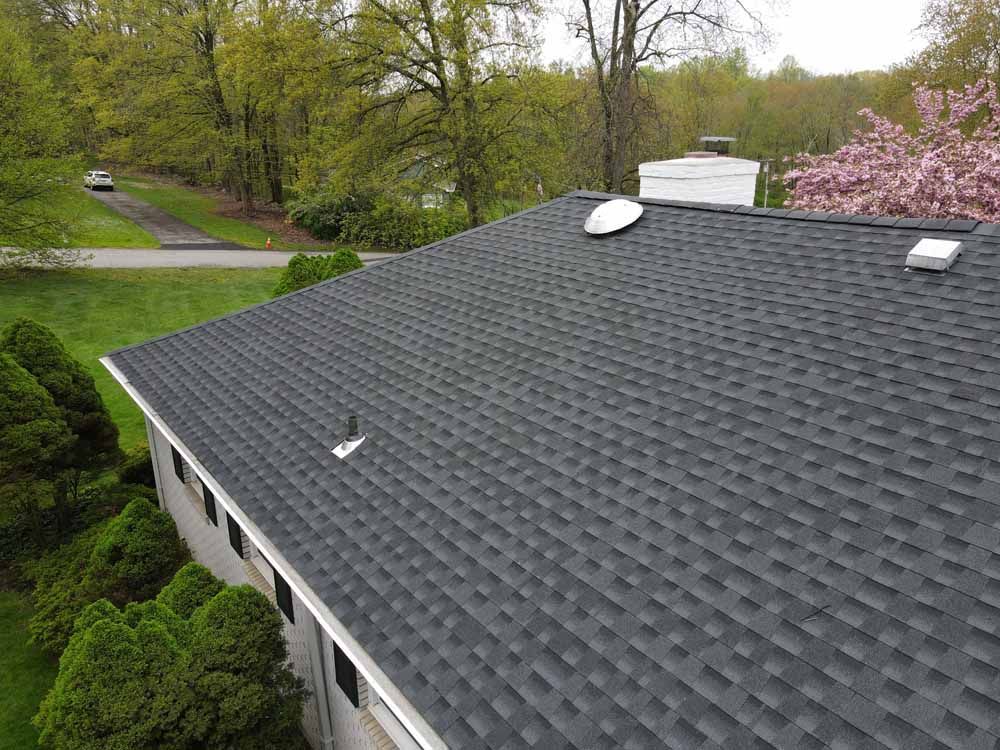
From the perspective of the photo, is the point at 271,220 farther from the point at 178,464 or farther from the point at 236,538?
the point at 236,538

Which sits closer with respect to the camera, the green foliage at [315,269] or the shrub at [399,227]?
the green foliage at [315,269]

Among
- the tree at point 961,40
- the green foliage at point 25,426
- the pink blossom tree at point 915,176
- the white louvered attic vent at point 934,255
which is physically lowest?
the green foliage at point 25,426

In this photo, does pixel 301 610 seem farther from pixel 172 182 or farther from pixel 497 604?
pixel 172 182

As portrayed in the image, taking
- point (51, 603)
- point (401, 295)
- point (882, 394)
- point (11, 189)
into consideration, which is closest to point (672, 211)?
point (401, 295)

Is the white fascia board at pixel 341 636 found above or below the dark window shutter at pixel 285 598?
above

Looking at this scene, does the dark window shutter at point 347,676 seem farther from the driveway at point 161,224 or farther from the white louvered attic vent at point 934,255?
the driveway at point 161,224

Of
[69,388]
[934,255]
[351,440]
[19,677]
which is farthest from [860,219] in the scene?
[69,388]

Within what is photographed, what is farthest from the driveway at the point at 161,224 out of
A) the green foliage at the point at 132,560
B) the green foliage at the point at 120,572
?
the green foliage at the point at 132,560
